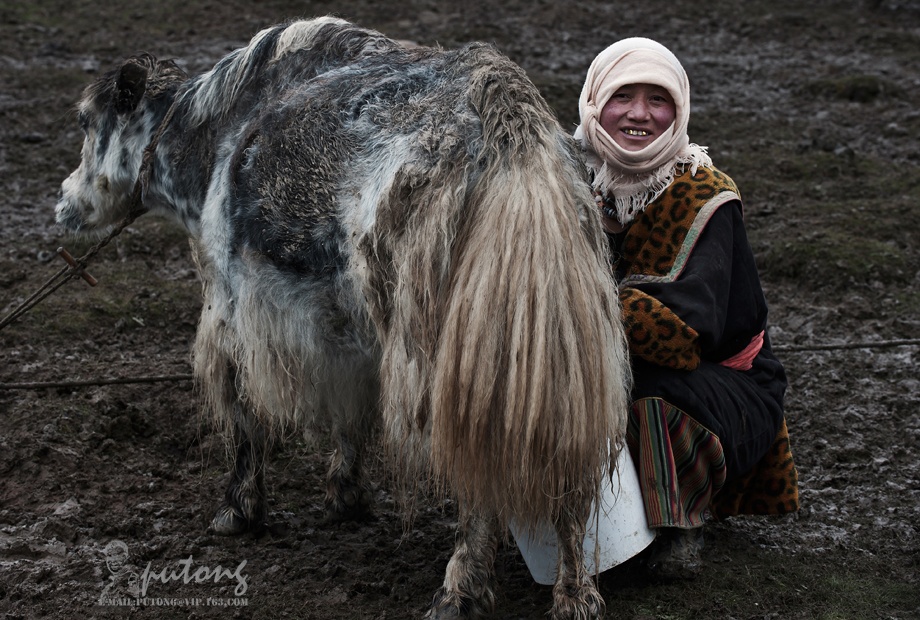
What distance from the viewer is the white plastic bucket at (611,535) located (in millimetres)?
2561

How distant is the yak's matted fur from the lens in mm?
2178

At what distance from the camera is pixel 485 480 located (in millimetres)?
2252

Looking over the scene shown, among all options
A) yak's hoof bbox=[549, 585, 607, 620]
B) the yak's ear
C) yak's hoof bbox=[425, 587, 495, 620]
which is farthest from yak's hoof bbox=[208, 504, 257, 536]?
the yak's ear

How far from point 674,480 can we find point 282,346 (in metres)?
1.06

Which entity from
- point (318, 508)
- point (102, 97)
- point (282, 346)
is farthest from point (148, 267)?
point (282, 346)

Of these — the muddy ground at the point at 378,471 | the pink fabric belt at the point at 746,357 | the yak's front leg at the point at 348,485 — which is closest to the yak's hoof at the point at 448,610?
the muddy ground at the point at 378,471

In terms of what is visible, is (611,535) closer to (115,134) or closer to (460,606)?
(460,606)

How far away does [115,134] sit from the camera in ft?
11.3

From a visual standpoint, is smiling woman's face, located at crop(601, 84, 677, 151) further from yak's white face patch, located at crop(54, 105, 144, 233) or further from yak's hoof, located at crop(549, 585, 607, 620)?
yak's white face patch, located at crop(54, 105, 144, 233)

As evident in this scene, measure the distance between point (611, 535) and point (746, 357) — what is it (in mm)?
635

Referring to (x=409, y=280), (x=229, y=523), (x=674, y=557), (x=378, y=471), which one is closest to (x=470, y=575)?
(x=674, y=557)

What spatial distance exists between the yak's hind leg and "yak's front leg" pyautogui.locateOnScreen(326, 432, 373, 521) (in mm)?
208

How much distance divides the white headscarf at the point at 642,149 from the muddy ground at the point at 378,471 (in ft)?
3.31

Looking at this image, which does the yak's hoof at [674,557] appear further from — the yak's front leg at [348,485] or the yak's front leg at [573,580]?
the yak's front leg at [348,485]
